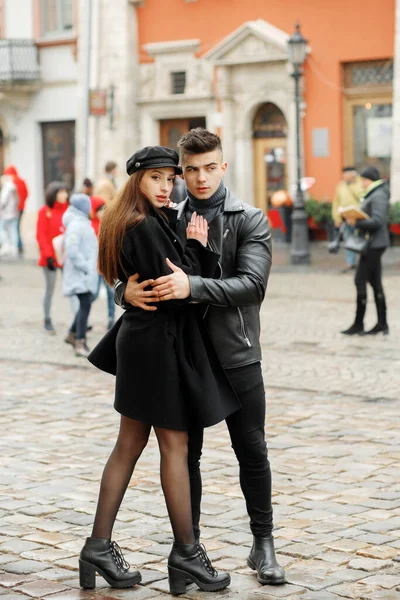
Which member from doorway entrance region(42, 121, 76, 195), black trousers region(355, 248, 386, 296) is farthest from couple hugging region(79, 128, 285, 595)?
doorway entrance region(42, 121, 76, 195)

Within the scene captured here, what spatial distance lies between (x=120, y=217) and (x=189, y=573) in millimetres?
1415

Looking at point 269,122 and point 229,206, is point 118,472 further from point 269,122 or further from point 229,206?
point 269,122

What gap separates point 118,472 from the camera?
17.3 feet

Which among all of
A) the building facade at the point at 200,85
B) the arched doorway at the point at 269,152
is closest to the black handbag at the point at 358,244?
the building facade at the point at 200,85

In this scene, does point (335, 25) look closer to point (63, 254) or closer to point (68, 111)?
point (68, 111)

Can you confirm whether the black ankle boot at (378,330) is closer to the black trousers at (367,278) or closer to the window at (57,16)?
the black trousers at (367,278)

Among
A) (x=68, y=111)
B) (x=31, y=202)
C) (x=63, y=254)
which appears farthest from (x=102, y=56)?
(x=63, y=254)

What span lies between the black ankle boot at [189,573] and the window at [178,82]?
82.5 feet

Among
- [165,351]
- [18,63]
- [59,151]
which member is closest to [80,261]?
[165,351]

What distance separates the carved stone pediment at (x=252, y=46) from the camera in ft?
89.3

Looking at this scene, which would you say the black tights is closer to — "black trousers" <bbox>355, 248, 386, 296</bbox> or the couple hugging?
the couple hugging

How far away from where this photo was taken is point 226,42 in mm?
27875

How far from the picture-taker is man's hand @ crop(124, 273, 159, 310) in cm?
498

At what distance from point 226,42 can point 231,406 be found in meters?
23.5
